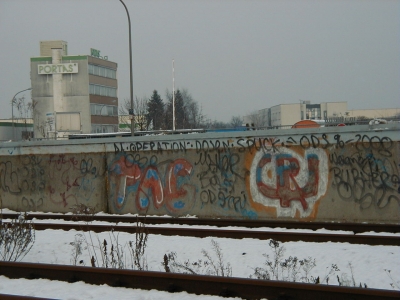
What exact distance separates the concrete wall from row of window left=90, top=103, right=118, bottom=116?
7016cm

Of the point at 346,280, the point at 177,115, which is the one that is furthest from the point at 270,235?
the point at 177,115

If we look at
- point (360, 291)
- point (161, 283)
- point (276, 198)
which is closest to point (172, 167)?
point (276, 198)

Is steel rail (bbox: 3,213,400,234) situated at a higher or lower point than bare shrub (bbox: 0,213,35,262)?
lower

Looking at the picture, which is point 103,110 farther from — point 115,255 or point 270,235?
point 115,255

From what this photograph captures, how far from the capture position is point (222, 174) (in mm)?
16703

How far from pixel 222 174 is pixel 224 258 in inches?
260

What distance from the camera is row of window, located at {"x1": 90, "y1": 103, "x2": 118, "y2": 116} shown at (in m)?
89.9

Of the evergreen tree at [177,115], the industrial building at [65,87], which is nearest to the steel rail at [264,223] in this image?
the evergreen tree at [177,115]

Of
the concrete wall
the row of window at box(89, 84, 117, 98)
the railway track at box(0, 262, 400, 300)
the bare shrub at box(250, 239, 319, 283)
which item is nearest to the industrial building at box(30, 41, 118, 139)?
the row of window at box(89, 84, 117, 98)

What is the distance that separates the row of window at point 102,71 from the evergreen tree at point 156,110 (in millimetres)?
14880

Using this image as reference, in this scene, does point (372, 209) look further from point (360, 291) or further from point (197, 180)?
point (360, 291)

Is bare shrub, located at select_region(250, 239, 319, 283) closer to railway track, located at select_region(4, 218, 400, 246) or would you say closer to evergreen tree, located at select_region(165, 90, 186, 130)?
railway track, located at select_region(4, 218, 400, 246)

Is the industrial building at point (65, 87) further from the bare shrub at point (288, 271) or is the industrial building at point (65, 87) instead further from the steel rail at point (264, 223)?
the bare shrub at point (288, 271)

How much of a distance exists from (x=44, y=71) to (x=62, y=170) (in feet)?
243
